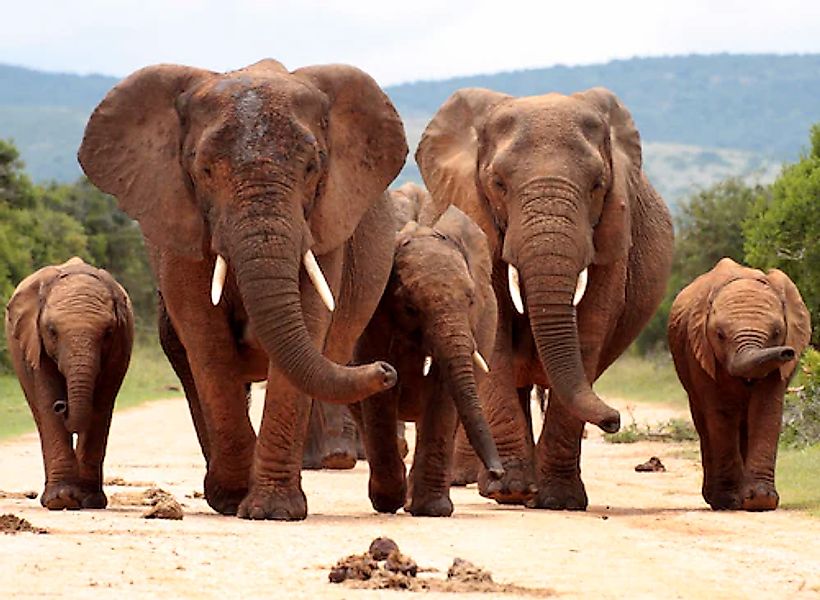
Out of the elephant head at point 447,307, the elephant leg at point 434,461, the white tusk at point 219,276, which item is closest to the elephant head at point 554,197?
the elephant head at point 447,307

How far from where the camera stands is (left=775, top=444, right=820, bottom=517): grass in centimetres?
1246

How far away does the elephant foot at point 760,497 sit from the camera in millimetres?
12109

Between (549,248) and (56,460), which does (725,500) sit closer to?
(549,248)

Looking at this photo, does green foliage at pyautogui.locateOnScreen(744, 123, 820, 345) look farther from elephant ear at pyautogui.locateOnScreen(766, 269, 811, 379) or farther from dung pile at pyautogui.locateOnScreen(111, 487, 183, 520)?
dung pile at pyautogui.locateOnScreen(111, 487, 183, 520)

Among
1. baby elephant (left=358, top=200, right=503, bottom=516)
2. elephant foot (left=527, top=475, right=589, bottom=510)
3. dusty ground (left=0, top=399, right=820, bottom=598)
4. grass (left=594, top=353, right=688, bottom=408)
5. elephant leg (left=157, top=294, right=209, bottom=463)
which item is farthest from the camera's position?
grass (left=594, top=353, right=688, bottom=408)

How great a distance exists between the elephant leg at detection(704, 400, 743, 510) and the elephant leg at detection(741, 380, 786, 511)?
236mm

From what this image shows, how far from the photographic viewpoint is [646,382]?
109 ft

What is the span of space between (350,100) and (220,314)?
53.7 inches

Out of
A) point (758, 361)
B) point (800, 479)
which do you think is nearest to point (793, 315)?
point (758, 361)

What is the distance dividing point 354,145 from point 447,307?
992mm

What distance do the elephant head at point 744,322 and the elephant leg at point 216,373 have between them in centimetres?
299

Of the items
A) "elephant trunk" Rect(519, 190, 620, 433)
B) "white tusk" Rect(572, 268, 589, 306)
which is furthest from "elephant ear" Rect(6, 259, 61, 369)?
"white tusk" Rect(572, 268, 589, 306)

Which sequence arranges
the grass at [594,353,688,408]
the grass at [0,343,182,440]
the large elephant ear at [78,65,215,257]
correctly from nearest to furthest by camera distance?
1. the large elephant ear at [78,65,215,257]
2. the grass at [0,343,182,440]
3. the grass at [594,353,688,408]

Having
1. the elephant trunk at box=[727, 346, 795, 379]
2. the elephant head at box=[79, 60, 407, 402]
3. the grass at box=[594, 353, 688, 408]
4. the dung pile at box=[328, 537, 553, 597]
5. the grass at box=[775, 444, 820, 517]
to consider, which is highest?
the elephant head at box=[79, 60, 407, 402]
